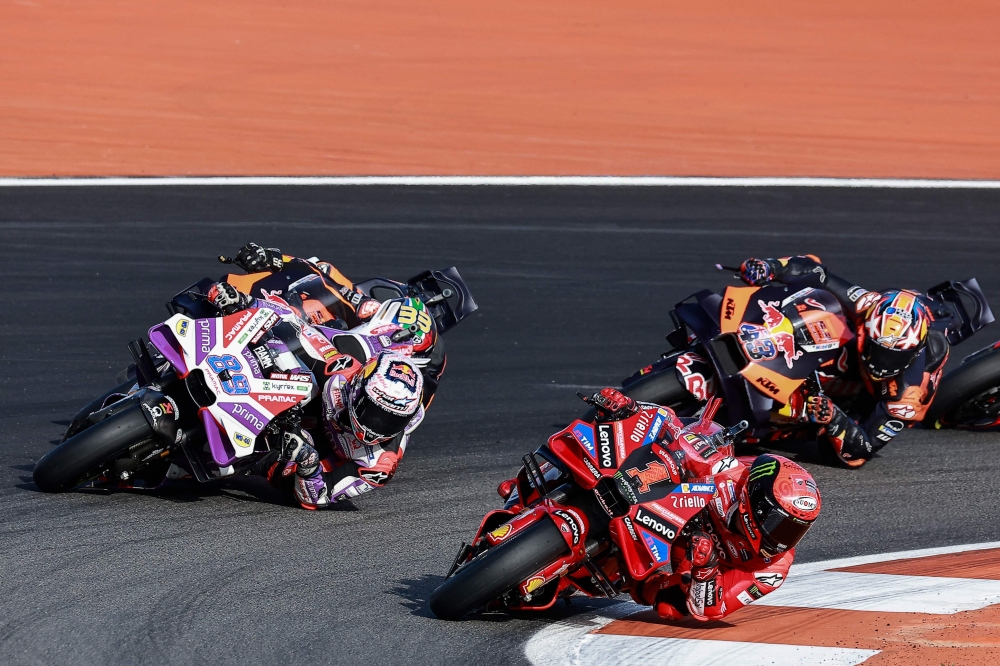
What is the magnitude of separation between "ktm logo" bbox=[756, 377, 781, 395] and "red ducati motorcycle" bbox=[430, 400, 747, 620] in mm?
2653

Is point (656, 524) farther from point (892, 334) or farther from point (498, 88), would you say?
point (498, 88)

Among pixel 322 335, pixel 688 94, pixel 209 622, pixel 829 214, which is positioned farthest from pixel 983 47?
pixel 209 622

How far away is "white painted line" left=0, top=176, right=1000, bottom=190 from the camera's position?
50.7 ft

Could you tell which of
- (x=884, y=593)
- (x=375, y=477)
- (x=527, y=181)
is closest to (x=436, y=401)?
(x=375, y=477)

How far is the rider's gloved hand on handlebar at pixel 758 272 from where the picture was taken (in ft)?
31.7

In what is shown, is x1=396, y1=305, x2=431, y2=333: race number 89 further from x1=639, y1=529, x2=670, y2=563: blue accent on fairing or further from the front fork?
x1=639, y1=529, x2=670, y2=563: blue accent on fairing

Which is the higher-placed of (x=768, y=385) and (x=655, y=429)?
(x=655, y=429)

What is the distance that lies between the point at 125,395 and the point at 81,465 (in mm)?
844

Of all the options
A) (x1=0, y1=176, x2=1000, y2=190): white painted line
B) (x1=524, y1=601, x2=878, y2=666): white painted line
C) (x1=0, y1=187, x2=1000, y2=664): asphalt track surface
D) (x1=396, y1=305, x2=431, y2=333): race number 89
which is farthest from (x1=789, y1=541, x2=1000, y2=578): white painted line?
→ (x1=0, y1=176, x2=1000, y2=190): white painted line

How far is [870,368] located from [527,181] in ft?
26.5

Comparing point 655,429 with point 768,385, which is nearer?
point 655,429

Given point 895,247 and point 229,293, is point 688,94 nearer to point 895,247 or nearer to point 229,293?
point 895,247

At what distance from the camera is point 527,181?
54.4 ft

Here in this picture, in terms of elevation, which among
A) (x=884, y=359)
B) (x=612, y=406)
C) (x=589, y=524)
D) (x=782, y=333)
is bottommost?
(x=589, y=524)
